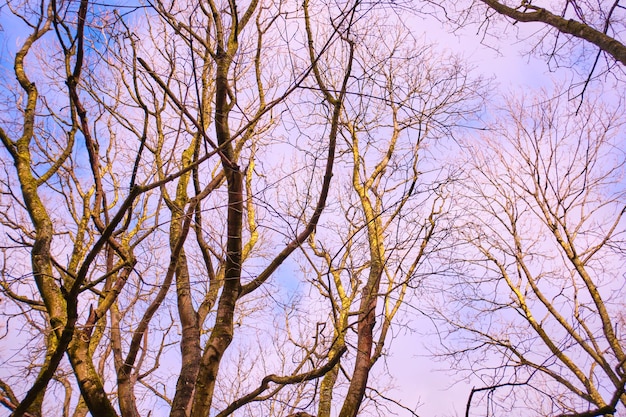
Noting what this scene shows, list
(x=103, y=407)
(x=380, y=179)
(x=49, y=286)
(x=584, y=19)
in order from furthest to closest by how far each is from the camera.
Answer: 1. (x=380, y=179)
2. (x=584, y=19)
3. (x=49, y=286)
4. (x=103, y=407)

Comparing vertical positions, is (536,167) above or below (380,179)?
above

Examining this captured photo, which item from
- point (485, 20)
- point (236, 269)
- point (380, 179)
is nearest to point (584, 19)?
point (485, 20)

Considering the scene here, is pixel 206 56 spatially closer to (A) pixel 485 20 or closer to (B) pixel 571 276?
(A) pixel 485 20

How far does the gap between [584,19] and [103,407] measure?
4549 mm

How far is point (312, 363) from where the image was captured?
10.3ft

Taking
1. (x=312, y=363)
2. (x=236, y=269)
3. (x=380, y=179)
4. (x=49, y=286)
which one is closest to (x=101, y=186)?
(x=49, y=286)

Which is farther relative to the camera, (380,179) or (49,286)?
(380,179)

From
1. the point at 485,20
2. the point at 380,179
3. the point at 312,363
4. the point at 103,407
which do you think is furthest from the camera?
the point at 380,179

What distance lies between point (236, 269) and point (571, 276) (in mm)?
7137

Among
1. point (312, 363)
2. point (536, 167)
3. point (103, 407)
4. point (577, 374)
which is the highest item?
point (536, 167)

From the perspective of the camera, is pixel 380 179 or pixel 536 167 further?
pixel 536 167

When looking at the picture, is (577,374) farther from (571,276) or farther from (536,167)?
(536,167)

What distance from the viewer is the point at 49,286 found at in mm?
2896

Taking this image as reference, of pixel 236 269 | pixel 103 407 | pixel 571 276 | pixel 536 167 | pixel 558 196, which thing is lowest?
pixel 103 407
